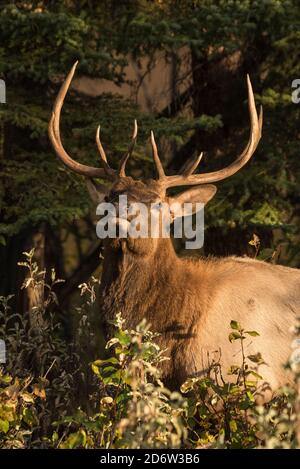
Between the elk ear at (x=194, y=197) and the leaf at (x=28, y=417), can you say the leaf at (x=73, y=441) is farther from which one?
the elk ear at (x=194, y=197)

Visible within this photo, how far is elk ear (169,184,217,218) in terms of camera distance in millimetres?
6793

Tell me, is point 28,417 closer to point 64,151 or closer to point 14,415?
point 14,415

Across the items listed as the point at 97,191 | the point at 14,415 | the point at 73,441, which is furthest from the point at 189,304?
the point at 73,441

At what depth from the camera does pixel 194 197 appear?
687 centimetres

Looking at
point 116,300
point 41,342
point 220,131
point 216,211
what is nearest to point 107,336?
point 116,300

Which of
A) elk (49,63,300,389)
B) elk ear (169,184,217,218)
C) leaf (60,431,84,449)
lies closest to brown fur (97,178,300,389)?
elk (49,63,300,389)

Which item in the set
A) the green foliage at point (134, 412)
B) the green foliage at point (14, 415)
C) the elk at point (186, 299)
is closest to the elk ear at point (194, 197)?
the elk at point (186, 299)

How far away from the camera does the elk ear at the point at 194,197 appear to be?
6793 millimetres

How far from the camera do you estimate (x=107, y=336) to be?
631 cm

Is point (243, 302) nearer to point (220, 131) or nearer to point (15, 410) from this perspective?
point (15, 410)

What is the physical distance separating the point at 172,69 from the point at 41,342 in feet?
14.4

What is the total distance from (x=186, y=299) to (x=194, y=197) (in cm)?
83

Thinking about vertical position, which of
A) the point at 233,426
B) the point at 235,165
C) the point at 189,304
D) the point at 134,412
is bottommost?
the point at 233,426

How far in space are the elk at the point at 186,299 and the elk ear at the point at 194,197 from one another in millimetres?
116
